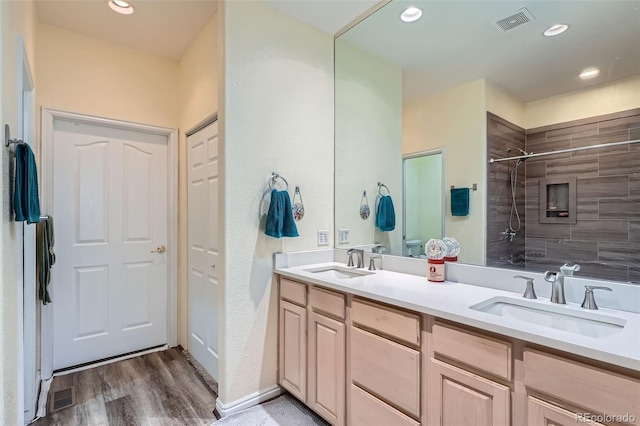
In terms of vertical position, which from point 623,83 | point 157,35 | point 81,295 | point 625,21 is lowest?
point 81,295

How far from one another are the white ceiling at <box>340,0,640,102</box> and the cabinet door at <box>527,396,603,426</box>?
137cm

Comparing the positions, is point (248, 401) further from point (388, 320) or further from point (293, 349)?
point (388, 320)

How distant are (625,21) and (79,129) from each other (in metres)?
3.52

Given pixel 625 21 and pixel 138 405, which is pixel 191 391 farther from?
pixel 625 21

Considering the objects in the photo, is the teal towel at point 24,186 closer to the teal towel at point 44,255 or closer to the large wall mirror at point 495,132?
the teal towel at point 44,255

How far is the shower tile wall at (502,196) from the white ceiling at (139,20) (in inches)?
81.1

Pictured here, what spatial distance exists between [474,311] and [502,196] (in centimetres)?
77

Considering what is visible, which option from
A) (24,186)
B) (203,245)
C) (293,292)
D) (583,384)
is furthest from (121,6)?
(583,384)

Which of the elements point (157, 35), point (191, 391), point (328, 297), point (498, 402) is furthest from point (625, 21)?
point (191, 391)

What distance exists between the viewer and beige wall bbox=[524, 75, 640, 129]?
130 cm

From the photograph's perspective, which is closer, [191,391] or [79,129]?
[191,391]

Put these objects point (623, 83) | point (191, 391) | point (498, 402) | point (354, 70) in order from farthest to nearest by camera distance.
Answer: point (354, 70) < point (191, 391) < point (623, 83) < point (498, 402)

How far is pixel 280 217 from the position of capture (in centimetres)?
200

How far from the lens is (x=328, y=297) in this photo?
174 centimetres
